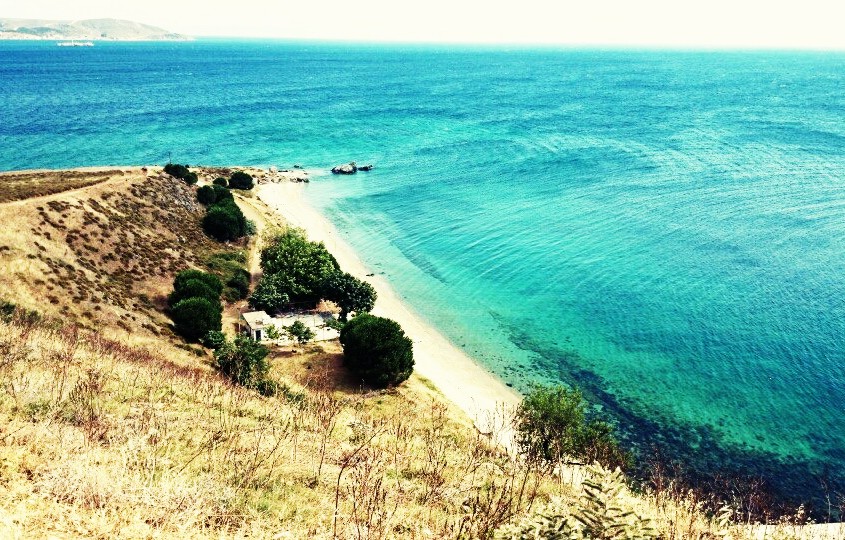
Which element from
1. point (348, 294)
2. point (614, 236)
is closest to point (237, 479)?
point (348, 294)

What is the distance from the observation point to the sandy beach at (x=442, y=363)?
36562 millimetres

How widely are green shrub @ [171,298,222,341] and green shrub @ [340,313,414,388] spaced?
1041 cm

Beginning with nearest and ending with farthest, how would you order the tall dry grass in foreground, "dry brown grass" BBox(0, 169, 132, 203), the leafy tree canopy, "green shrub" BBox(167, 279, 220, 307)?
the tall dry grass in foreground, "green shrub" BBox(167, 279, 220, 307), the leafy tree canopy, "dry brown grass" BBox(0, 169, 132, 203)

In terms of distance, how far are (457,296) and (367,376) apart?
64.8ft

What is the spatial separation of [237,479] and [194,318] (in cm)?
3169

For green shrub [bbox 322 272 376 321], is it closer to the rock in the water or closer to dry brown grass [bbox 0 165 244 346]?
dry brown grass [bbox 0 165 244 346]

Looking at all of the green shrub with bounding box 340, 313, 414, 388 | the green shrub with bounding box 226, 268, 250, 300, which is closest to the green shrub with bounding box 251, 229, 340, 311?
the green shrub with bounding box 226, 268, 250, 300

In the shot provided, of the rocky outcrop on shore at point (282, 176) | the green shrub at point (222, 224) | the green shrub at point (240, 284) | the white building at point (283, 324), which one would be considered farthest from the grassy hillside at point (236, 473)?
the rocky outcrop on shore at point (282, 176)

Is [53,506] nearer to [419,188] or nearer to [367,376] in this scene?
[367,376]

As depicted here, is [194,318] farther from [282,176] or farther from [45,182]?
[282,176]

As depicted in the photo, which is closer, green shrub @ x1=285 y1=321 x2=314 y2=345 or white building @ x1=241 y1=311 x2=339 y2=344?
green shrub @ x1=285 y1=321 x2=314 y2=345

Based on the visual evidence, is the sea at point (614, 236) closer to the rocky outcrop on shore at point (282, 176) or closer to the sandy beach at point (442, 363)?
the sandy beach at point (442, 363)

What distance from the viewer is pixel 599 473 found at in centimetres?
933

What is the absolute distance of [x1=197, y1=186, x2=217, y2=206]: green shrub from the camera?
6494cm
